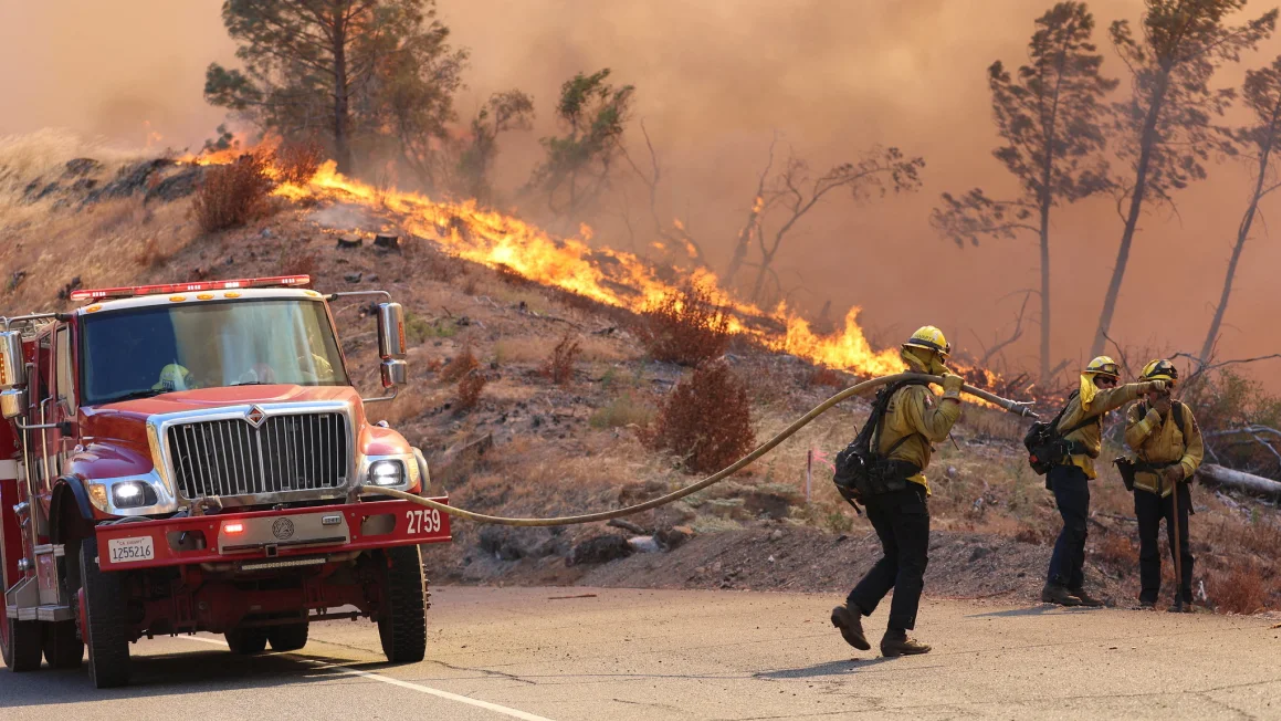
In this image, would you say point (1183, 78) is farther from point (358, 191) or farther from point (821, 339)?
point (358, 191)

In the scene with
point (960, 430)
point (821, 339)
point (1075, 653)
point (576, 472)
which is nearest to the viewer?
point (1075, 653)

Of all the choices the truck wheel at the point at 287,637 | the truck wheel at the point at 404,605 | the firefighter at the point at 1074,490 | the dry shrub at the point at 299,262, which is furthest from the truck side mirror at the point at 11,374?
the dry shrub at the point at 299,262

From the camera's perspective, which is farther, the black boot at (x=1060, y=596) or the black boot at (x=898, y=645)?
the black boot at (x=1060, y=596)

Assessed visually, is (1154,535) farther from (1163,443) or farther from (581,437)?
(581,437)

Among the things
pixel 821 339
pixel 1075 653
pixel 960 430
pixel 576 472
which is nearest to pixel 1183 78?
pixel 821 339

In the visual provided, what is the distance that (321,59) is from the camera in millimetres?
53094

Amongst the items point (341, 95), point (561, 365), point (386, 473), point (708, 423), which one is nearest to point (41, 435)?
point (386, 473)

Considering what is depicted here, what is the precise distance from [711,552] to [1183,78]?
3842 cm

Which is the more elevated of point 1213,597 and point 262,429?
point 262,429

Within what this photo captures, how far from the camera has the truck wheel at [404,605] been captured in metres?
10.4

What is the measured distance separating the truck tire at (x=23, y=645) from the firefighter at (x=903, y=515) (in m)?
6.26

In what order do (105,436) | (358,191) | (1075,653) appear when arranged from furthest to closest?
1. (358,191)
2. (105,436)
3. (1075,653)

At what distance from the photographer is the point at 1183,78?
50062mm

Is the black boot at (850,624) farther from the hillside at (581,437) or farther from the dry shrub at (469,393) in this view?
the dry shrub at (469,393)
